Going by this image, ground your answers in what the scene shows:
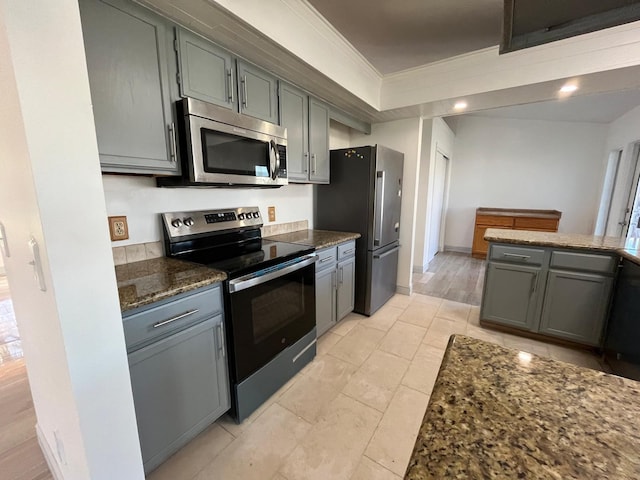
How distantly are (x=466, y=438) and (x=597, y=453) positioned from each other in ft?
0.66

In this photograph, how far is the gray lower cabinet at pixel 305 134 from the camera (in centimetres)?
216

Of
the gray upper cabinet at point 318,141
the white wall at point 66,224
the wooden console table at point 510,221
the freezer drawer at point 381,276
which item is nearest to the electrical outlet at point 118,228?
the white wall at point 66,224

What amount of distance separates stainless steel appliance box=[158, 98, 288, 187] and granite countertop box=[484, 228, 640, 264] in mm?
2094

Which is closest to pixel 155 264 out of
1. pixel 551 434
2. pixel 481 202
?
pixel 551 434

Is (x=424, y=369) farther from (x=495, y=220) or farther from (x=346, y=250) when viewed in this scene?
(x=495, y=220)

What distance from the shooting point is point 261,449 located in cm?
145

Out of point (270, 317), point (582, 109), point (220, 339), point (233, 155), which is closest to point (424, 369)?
point (270, 317)

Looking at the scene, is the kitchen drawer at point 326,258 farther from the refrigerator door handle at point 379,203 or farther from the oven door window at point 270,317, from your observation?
the refrigerator door handle at point 379,203

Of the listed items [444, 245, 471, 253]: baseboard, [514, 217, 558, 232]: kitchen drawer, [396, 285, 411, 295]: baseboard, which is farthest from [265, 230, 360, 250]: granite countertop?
[444, 245, 471, 253]: baseboard

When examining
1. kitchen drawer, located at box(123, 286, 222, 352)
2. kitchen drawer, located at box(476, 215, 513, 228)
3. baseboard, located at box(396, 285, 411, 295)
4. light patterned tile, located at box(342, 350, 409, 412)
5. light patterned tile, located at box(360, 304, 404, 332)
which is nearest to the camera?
kitchen drawer, located at box(123, 286, 222, 352)

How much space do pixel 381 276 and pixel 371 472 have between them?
6.16 feet

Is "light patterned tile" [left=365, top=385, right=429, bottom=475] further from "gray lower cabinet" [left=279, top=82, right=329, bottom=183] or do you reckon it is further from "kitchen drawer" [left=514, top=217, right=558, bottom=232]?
"kitchen drawer" [left=514, top=217, right=558, bottom=232]

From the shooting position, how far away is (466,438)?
468mm

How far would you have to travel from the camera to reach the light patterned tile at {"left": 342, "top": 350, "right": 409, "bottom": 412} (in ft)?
5.92
